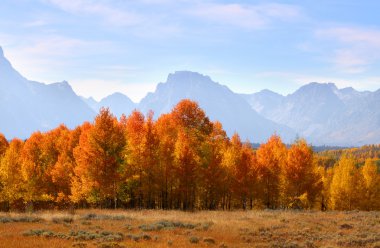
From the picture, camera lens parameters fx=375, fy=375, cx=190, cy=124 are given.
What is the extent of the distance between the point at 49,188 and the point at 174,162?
26086 mm

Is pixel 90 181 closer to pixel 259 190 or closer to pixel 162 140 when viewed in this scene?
pixel 162 140

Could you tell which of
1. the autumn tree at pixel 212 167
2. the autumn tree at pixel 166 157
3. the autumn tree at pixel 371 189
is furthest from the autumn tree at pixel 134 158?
the autumn tree at pixel 371 189

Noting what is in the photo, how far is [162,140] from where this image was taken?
5034 centimetres

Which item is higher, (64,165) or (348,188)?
(64,165)

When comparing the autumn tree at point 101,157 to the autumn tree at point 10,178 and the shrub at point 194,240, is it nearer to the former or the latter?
the autumn tree at point 10,178

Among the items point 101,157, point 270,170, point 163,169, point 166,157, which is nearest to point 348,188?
point 270,170

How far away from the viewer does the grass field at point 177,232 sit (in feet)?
77.4

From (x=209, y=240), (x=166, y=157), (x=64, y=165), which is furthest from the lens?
(x=64, y=165)

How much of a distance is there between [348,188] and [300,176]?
46.4 ft

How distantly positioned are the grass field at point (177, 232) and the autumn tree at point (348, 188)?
33.2 meters

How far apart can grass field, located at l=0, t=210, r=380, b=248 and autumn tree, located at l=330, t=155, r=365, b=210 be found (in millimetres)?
33161

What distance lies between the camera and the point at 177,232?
93.4ft

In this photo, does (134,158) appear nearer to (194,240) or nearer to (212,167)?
(212,167)

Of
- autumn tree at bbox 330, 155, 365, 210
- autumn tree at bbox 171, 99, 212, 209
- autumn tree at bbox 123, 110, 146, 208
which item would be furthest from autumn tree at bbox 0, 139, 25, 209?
autumn tree at bbox 330, 155, 365, 210
